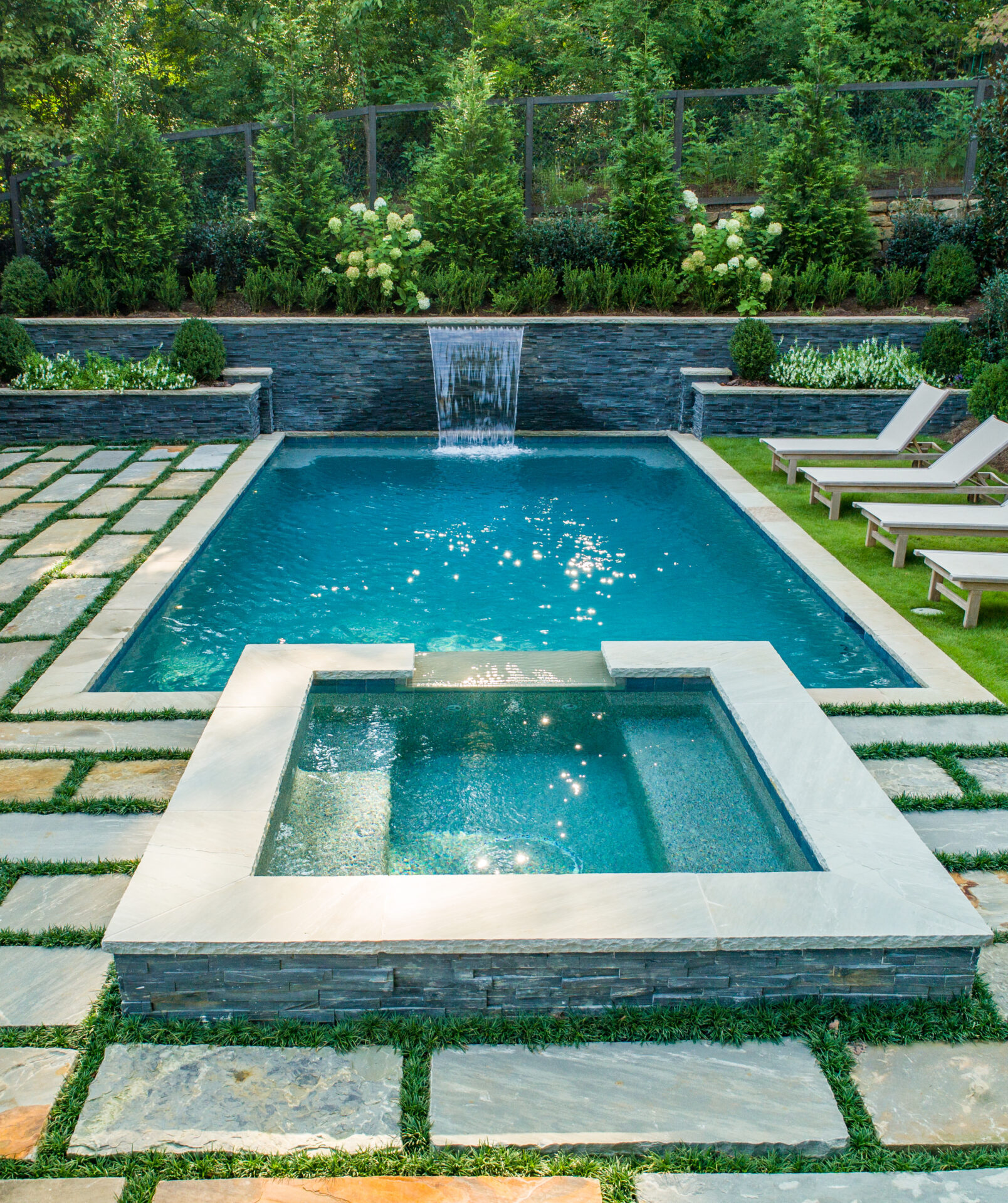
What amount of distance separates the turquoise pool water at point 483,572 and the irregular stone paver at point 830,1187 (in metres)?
3.11

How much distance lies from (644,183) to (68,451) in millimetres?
7389

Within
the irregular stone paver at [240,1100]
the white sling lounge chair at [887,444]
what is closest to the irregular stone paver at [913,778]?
the irregular stone paver at [240,1100]

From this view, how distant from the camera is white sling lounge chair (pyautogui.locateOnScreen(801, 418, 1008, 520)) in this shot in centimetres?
737

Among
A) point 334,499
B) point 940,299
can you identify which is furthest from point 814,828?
point 940,299

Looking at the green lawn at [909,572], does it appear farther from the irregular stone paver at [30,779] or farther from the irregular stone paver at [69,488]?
the irregular stone paver at [69,488]

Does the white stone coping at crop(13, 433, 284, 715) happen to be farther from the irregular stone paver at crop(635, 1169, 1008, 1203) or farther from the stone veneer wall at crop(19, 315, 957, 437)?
the stone veneer wall at crop(19, 315, 957, 437)

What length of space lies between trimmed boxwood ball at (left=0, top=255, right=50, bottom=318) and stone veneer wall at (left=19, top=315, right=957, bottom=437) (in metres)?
0.55

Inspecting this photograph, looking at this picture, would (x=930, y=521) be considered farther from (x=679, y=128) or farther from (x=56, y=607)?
(x=679, y=128)

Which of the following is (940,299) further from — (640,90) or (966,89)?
(640,90)

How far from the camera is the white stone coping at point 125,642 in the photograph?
15.6 feet

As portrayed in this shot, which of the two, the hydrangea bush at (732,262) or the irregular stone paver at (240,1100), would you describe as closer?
the irregular stone paver at (240,1100)

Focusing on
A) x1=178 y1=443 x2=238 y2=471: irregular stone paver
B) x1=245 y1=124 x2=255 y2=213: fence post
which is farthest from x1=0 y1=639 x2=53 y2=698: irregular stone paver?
x1=245 y1=124 x2=255 y2=213: fence post

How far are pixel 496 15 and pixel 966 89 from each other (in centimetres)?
997

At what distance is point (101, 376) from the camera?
33.8ft
